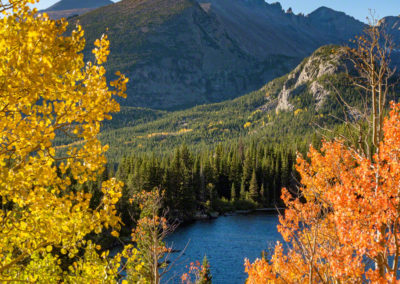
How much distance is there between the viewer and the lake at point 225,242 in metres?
44.2

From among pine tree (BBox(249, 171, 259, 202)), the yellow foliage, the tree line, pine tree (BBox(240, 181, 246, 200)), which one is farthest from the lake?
the yellow foliage

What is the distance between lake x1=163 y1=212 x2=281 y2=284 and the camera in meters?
44.2

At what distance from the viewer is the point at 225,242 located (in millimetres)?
58031

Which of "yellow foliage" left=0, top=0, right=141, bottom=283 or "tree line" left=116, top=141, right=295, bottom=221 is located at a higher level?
"yellow foliage" left=0, top=0, right=141, bottom=283

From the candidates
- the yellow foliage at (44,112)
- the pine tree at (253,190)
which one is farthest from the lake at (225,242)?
the yellow foliage at (44,112)

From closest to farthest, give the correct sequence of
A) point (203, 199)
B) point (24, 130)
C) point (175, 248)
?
point (24, 130)
point (175, 248)
point (203, 199)

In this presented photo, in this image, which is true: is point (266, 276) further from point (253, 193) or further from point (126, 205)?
point (253, 193)

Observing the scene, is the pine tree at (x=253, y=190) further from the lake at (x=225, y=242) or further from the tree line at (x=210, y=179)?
the lake at (x=225, y=242)

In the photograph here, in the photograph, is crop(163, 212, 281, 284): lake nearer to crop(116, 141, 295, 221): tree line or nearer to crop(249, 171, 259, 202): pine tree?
crop(116, 141, 295, 221): tree line

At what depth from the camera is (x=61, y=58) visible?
6.15 metres

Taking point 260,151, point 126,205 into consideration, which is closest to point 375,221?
point 126,205

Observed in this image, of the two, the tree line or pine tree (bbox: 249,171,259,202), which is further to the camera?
pine tree (bbox: 249,171,259,202)

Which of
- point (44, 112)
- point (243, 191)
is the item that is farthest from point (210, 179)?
point (44, 112)

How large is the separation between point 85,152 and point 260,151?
115 meters
